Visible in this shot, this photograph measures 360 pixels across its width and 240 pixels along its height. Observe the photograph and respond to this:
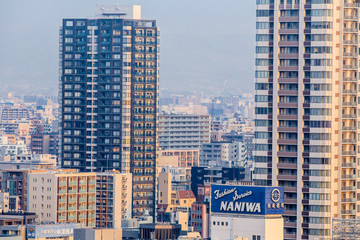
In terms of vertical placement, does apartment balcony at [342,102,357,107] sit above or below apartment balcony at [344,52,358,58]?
below

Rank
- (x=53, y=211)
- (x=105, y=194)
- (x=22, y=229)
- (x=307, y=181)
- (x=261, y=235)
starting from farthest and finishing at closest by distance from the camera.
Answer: (x=105, y=194) → (x=53, y=211) → (x=22, y=229) → (x=307, y=181) → (x=261, y=235)

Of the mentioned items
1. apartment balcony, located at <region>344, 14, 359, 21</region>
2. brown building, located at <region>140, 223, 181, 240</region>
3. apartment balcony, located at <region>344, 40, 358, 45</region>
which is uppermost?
apartment balcony, located at <region>344, 14, 359, 21</region>

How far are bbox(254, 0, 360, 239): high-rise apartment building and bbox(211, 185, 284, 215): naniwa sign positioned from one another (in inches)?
421

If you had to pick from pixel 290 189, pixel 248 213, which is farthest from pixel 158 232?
pixel 248 213

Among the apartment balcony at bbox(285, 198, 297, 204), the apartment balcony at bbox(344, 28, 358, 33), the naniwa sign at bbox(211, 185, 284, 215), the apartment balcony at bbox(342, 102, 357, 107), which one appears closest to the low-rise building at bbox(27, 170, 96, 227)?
the apartment balcony at bbox(285, 198, 297, 204)

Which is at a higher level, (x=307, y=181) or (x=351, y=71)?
(x=351, y=71)

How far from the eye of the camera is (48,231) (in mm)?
139250

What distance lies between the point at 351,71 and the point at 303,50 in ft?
14.9

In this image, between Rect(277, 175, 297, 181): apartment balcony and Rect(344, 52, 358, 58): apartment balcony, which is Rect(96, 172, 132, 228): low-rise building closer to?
Rect(277, 175, 297, 181): apartment balcony

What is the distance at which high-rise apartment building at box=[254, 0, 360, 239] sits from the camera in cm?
12512

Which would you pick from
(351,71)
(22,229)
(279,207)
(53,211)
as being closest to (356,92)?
(351,71)

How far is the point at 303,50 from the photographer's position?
12600cm

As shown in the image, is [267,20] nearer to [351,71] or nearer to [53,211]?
[351,71]

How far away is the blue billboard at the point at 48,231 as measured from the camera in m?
138
